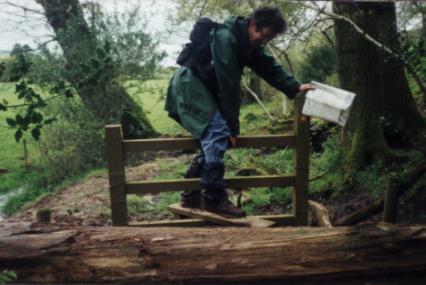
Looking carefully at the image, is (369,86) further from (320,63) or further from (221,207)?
(320,63)

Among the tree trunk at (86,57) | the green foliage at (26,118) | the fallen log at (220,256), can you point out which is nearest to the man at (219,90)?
the fallen log at (220,256)

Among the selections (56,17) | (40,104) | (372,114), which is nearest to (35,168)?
(56,17)

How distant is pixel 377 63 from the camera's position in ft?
25.8

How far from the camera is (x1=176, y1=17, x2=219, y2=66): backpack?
4781 mm

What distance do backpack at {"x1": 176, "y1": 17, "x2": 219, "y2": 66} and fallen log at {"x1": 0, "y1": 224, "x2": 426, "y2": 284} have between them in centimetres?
166

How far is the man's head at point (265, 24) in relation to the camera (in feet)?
15.0

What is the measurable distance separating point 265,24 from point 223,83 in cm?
61

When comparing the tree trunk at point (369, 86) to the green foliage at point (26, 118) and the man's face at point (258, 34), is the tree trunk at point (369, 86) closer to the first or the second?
the man's face at point (258, 34)

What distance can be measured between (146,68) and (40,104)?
801 centimetres

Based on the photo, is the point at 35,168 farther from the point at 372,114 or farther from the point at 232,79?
the point at 232,79

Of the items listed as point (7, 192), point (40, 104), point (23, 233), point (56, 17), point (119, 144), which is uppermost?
point (56, 17)

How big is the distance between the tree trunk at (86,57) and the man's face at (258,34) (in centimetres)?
695

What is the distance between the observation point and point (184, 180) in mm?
5000

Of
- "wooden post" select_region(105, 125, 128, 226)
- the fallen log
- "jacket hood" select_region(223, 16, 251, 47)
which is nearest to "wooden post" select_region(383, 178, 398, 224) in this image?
the fallen log
